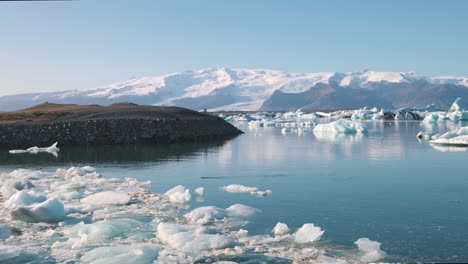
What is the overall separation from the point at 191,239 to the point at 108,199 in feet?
16.2

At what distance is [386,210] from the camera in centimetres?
1139

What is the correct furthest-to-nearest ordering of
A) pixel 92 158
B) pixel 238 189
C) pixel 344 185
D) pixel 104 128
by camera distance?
pixel 104 128 < pixel 92 158 < pixel 344 185 < pixel 238 189

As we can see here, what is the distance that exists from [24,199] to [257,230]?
6.65 m

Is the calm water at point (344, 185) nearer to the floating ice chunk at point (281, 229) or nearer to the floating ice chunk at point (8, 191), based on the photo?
the floating ice chunk at point (281, 229)

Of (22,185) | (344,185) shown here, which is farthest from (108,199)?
(344,185)

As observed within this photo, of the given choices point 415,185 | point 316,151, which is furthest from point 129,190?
point 316,151

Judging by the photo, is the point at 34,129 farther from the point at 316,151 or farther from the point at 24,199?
the point at 24,199

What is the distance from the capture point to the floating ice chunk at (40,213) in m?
11.1

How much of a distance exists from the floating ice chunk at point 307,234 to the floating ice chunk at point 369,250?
72 cm

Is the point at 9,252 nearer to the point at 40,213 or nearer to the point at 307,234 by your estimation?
the point at 40,213

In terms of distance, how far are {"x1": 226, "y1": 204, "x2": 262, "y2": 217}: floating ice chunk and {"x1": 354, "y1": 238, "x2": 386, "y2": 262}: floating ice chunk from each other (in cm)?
327

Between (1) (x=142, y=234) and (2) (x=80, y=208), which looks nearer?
(1) (x=142, y=234)

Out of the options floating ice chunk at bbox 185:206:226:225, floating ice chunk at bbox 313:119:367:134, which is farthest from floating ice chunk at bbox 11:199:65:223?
floating ice chunk at bbox 313:119:367:134

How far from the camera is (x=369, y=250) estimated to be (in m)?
8.13
